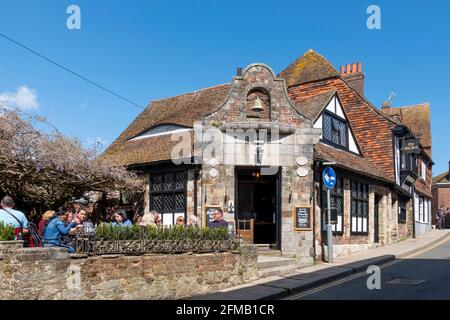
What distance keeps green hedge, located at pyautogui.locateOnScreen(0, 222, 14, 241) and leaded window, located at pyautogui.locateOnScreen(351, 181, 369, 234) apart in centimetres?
1374

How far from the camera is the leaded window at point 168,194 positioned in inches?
611

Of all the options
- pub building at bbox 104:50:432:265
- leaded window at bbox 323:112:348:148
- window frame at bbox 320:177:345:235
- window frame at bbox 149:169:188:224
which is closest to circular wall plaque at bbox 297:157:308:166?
pub building at bbox 104:50:432:265

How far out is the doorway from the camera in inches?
590

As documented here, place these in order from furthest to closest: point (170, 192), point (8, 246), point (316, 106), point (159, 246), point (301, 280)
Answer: point (316, 106)
point (170, 192)
point (301, 280)
point (159, 246)
point (8, 246)

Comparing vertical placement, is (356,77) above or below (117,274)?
above

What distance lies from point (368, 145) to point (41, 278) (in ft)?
62.6

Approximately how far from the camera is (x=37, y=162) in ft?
41.6

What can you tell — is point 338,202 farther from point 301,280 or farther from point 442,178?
point 442,178

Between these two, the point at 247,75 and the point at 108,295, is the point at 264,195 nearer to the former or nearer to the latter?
the point at 247,75

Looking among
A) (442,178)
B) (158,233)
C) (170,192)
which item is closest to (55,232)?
(158,233)

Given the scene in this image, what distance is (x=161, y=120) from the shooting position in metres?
18.8

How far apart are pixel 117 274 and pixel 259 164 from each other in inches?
262

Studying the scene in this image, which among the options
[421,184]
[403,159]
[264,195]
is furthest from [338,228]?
[421,184]
